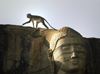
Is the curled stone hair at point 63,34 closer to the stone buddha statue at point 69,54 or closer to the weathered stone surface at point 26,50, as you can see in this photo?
the stone buddha statue at point 69,54

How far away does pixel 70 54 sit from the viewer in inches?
268

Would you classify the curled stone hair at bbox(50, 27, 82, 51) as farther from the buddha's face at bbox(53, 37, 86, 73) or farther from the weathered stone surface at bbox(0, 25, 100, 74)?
the weathered stone surface at bbox(0, 25, 100, 74)

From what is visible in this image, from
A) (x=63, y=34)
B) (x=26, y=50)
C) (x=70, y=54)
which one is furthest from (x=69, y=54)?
(x=26, y=50)

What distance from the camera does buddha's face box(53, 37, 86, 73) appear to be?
6.73 metres

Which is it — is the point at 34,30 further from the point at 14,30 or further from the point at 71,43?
the point at 71,43

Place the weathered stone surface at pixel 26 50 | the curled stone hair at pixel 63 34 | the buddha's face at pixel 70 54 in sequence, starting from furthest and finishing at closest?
the weathered stone surface at pixel 26 50 → the curled stone hair at pixel 63 34 → the buddha's face at pixel 70 54

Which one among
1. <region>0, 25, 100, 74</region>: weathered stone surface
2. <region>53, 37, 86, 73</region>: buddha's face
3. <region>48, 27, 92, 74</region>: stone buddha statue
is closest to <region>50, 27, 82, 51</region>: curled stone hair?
<region>48, 27, 92, 74</region>: stone buddha statue

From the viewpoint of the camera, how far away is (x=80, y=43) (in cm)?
707

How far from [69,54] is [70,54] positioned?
0.03 m

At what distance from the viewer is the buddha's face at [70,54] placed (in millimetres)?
6734

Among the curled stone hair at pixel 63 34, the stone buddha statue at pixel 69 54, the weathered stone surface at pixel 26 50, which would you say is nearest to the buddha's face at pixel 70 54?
the stone buddha statue at pixel 69 54

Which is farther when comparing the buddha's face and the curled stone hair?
the curled stone hair

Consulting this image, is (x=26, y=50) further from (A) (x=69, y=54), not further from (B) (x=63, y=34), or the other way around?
(A) (x=69, y=54)

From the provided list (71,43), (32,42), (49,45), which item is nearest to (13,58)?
(32,42)
